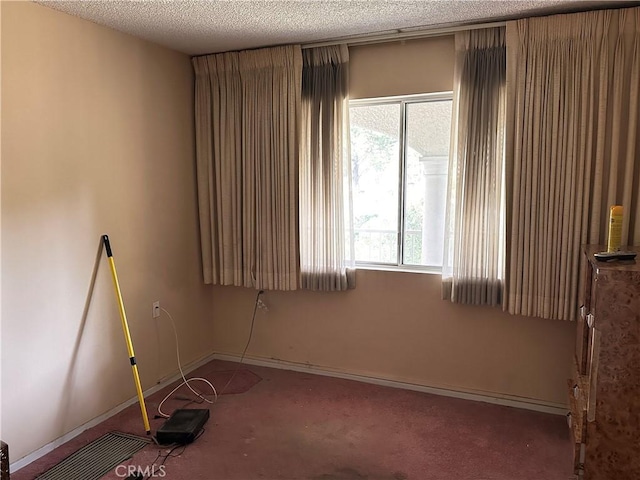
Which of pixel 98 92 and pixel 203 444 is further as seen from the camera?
pixel 98 92

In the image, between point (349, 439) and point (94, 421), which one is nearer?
point (349, 439)

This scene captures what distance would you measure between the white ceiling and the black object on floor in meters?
2.29

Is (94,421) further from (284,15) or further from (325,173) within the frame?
(284,15)

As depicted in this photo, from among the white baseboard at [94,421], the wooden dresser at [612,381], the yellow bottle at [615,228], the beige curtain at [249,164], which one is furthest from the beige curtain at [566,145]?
the white baseboard at [94,421]

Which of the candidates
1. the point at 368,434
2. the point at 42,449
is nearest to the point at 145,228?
the point at 42,449

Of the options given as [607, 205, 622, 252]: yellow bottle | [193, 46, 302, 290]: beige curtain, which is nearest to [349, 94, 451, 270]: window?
[193, 46, 302, 290]: beige curtain

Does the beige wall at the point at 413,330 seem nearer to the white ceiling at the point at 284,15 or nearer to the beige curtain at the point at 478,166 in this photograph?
the beige curtain at the point at 478,166

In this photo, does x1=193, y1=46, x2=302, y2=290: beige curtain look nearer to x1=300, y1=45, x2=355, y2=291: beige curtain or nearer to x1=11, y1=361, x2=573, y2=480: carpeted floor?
x1=300, y1=45, x2=355, y2=291: beige curtain

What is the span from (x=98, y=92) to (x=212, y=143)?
94cm

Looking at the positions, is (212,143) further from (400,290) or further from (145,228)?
(400,290)

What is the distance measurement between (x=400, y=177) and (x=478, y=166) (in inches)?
21.1

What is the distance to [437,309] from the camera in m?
3.26

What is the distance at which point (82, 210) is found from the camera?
9.14 ft

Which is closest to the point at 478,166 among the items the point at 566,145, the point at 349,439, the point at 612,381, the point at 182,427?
the point at 566,145
